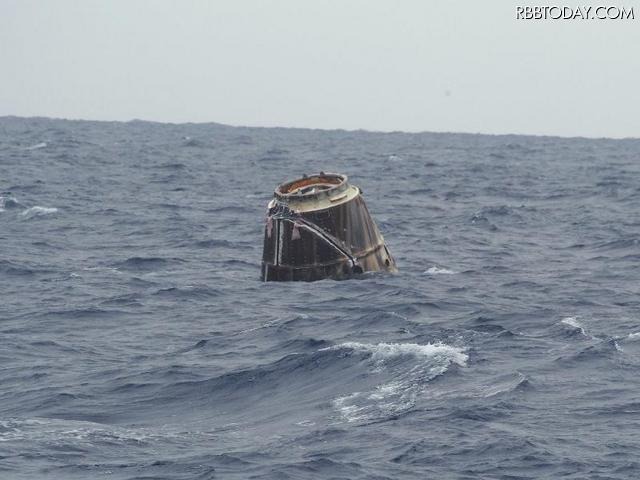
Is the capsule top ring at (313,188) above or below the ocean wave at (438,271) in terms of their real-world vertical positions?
above

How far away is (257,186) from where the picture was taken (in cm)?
7744

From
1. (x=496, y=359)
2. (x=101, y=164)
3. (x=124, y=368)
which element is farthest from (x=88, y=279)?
(x=101, y=164)

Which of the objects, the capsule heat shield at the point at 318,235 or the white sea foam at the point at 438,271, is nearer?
the capsule heat shield at the point at 318,235

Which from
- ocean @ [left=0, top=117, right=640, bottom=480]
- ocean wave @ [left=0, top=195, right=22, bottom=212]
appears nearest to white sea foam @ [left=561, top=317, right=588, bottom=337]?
ocean @ [left=0, top=117, right=640, bottom=480]

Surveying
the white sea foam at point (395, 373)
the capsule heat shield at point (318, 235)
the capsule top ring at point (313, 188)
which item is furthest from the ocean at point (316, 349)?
the capsule top ring at point (313, 188)

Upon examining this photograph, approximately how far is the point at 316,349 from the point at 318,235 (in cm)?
909

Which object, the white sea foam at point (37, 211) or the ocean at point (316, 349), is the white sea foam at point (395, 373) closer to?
the ocean at point (316, 349)

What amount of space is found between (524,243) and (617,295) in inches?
517

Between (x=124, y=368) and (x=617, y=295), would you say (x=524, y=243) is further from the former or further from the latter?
(x=124, y=368)

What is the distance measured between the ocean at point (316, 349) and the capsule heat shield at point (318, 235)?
73cm

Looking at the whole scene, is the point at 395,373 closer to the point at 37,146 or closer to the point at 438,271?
the point at 438,271

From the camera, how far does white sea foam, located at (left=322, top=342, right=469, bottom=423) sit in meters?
26.0

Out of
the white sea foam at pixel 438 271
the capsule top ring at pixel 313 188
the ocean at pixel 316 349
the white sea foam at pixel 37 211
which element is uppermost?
the capsule top ring at pixel 313 188

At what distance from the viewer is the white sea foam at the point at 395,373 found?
26.0 m
